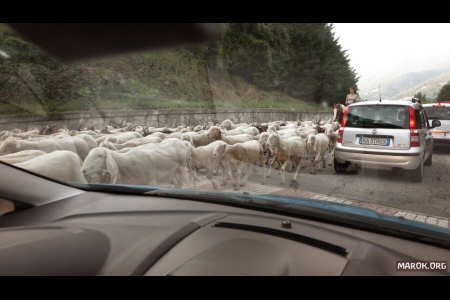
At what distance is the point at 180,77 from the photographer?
46.8ft

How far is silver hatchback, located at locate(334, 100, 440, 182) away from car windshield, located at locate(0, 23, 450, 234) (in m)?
0.02

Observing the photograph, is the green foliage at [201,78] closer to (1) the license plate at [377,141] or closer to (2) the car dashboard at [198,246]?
(1) the license plate at [377,141]

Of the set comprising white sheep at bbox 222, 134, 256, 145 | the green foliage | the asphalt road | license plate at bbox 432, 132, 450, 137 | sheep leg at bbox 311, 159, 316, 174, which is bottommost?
the asphalt road

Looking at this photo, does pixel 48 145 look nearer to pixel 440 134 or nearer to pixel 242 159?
pixel 242 159

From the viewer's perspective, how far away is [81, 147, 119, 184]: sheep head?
3945 mm

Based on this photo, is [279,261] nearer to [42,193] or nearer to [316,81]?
[42,193]

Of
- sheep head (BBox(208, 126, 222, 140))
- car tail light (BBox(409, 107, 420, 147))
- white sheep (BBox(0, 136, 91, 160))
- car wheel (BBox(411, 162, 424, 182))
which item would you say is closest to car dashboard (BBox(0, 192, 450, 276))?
white sheep (BBox(0, 136, 91, 160))

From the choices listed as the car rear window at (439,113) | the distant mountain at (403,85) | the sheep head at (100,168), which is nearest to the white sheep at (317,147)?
the distant mountain at (403,85)

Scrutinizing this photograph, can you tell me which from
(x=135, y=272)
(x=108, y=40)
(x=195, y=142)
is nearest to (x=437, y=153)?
(x=195, y=142)

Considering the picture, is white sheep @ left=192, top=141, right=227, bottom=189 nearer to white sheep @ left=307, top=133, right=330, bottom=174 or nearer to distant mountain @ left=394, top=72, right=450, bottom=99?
white sheep @ left=307, top=133, right=330, bottom=174

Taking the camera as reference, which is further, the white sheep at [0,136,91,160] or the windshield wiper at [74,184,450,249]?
the white sheep at [0,136,91,160]

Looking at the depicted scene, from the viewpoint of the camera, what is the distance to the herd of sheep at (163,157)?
12.2 ft

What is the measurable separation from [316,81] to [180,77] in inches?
313

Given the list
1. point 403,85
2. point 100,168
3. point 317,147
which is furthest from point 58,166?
point 403,85
